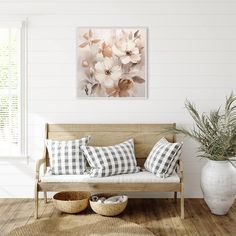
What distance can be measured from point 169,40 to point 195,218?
2.09 metres

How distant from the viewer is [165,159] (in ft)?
15.0

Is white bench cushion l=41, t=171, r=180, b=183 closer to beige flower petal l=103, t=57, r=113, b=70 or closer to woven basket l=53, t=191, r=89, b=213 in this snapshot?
woven basket l=53, t=191, r=89, b=213

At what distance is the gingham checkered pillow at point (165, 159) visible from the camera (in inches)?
179

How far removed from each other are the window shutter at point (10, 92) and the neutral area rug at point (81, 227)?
1.26 meters

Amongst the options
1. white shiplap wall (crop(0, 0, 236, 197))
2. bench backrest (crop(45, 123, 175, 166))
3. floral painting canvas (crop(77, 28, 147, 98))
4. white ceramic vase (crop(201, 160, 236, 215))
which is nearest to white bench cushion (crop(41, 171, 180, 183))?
white ceramic vase (crop(201, 160, 236, 215))

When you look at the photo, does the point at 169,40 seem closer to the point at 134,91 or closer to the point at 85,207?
the point at 134,91

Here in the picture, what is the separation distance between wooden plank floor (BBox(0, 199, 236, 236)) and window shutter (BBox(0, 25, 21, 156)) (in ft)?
2.29

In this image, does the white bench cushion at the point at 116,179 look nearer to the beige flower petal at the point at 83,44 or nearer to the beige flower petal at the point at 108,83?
the beige flower petal at the point at 108,83

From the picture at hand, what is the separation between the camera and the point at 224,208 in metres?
4.53

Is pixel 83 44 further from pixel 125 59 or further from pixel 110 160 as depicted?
pixel 110 160

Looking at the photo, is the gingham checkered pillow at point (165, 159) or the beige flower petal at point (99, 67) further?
the beige flower petal at point (99, 67)

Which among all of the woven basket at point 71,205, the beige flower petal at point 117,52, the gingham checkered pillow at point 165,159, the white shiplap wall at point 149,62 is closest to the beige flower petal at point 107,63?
the beige flower petal at point 117,52

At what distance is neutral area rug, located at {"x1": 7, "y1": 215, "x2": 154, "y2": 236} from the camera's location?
3971 millimetres

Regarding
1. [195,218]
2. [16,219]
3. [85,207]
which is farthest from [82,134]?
[195,218]
